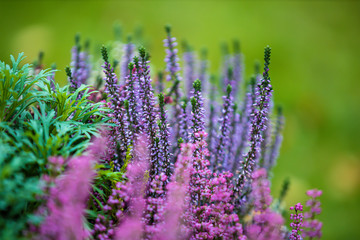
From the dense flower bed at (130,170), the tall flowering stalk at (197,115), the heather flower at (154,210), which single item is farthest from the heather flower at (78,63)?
the heather flower at (154,210)

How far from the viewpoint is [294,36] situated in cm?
759

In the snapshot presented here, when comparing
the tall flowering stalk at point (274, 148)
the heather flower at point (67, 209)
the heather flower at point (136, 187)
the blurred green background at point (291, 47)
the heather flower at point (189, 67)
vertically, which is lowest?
the heather flower at point (67, 209)

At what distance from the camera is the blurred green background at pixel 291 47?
201 inches

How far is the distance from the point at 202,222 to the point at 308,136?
4004 mm

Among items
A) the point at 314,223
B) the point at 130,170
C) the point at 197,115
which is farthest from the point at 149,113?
the point at 314,223

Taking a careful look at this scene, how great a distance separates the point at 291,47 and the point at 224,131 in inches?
211

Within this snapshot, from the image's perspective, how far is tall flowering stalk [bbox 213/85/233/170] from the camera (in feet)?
8.52

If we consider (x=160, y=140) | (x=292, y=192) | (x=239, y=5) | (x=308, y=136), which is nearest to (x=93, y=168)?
(x=160, y=140)

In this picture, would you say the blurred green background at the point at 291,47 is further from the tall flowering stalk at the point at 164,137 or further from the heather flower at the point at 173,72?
the tall flowering stalk at the point at 164,137

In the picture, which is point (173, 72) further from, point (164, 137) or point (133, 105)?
point (164, 137)

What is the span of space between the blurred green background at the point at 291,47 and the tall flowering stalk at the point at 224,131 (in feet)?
7.51

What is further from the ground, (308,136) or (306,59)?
(306,59)

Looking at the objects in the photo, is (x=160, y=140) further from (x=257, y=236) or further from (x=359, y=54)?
(x=359, y=54)

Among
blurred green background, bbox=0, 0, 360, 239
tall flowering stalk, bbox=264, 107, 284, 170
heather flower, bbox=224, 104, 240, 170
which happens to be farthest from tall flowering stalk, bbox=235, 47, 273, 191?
blurred green background, bbox=0, 0, 360, 239
